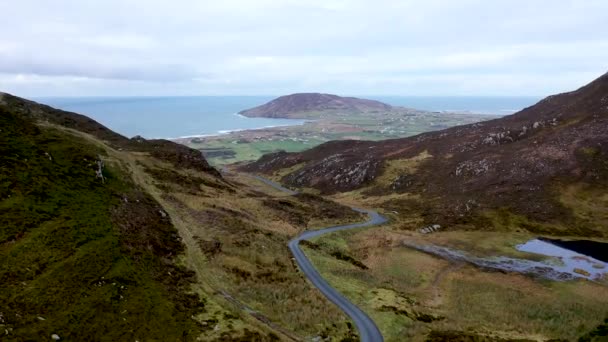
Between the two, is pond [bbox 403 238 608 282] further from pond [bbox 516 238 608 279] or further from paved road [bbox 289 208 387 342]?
paved road [bbox 289 208 387 342]

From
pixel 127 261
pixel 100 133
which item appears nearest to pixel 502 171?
pixel 127 261

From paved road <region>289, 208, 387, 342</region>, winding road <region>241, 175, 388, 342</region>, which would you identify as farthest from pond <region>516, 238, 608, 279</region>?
paved road <region>289, 208, 387, 342</region>

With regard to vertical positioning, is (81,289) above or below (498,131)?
below

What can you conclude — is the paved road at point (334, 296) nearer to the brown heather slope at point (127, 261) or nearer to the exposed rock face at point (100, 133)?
the brown heather slope at point (127, 261)

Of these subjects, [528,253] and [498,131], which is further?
[498,131]

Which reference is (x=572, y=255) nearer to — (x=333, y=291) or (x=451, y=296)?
(x=451, y=296)

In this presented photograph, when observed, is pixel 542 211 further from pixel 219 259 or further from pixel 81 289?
pixel 81 289

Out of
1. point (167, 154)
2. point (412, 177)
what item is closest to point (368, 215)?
point (412, 177)
